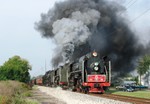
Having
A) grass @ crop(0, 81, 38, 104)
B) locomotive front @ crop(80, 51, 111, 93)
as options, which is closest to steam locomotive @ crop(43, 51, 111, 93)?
locomotive front @ crop(80, 51, 111, 93)

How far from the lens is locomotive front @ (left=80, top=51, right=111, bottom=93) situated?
104 feet

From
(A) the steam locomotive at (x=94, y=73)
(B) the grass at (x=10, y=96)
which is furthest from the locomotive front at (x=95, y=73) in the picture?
(B) the grass at (x=10, y=96)

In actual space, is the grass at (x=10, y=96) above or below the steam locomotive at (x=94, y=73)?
below

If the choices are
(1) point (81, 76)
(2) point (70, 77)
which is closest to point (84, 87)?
(1) point (81, 76)

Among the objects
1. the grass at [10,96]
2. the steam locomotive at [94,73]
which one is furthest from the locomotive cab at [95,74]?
the grass at [10,96]

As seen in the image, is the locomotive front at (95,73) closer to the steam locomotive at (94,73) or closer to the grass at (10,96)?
the steam locomotive at (94,73)

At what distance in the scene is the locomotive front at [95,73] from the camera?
3159 centimetres

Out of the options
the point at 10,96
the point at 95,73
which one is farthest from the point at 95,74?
the point at 10,96

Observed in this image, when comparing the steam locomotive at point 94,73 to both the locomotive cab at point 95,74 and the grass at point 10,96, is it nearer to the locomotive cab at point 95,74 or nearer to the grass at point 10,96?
the locomotive cab at point 95,74

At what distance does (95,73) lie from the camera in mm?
32000

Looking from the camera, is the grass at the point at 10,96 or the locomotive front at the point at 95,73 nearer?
the grass at the point at 10,96

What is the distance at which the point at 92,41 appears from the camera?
42969 mm

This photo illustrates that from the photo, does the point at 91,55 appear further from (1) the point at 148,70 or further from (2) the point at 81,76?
(1) the point at 148,70

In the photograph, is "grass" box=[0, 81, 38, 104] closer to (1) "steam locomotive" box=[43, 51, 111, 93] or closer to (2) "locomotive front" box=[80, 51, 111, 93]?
(1) "steam locomotive" box=[43, 51, 111, 93]
